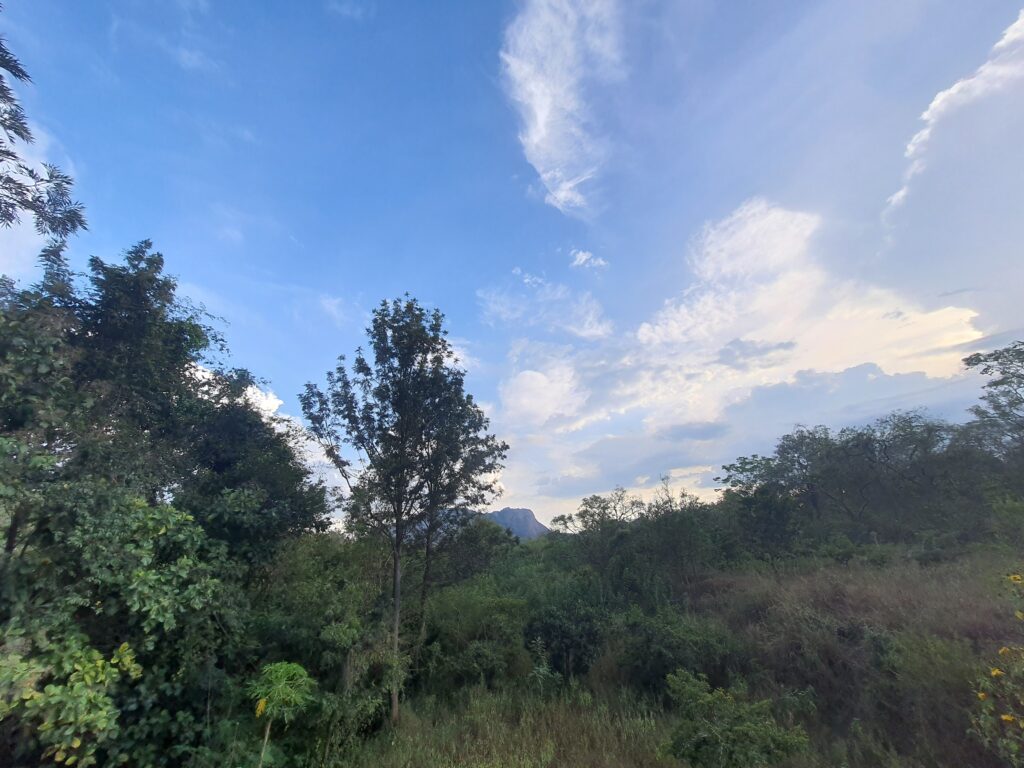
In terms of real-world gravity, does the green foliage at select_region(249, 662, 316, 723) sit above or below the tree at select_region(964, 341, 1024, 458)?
below

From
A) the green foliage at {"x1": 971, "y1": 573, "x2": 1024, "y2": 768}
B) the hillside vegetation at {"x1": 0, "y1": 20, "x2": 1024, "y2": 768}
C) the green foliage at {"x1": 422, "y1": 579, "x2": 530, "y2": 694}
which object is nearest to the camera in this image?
the green foliage at {"x1": 971, "y1": 573, "x2": 1024, "y2": 768}

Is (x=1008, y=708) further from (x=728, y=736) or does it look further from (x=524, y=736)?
(x=524, y=736)

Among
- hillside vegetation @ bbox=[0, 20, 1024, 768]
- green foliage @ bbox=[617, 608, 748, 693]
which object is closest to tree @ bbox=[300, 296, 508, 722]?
hillside vegetation @ bbox=[0, 20, 1024, 768]

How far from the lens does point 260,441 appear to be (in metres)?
9.63

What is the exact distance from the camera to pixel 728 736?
4121 mm

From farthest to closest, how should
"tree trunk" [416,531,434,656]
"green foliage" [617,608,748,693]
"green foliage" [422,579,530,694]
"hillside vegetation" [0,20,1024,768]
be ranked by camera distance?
"green foliage" [422,579,530,694] → "tree trunk" [416,531,434,656] → "green foliage" [617,608,748,693] → "hillside vegetation" [0,20,1024,768]

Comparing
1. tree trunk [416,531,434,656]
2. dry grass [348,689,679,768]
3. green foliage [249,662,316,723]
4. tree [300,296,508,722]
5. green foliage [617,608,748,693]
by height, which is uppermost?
tree [300,296,508,722]

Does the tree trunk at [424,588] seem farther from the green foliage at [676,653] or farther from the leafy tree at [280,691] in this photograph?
the green foliage at [676,653]

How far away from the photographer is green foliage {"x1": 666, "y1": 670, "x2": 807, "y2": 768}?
4.05 meters

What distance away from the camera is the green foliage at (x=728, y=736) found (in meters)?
4.05

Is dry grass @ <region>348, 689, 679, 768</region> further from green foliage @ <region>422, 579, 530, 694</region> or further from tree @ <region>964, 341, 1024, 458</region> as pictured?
tree @ <region>964, 341, 1024, 458</region>

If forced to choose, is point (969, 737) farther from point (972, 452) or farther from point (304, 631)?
point (972, 452)

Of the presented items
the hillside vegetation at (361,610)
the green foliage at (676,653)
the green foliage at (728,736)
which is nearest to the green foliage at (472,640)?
the hillside vegetation at (361,610)

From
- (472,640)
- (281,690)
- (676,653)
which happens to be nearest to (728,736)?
Answer: (676,653)
